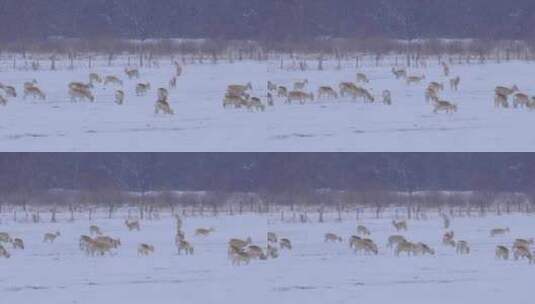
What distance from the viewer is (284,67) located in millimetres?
13820

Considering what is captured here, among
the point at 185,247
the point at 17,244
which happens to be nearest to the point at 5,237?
the point at 17,244

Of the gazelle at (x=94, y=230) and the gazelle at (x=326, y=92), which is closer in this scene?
the gazelle at (x=326, y=92)

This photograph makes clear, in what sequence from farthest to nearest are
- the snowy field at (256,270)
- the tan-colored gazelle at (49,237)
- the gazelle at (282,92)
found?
the tan-colored gazelle at (49,237), the gazelle at (282,92), the snowy field at (256,270)

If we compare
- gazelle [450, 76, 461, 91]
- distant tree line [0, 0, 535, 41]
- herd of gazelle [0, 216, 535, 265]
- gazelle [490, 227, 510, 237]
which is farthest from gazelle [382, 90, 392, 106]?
gazelle [490, 227, 510, 237]

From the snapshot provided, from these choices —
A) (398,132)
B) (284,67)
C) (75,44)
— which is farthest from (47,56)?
(398,132)

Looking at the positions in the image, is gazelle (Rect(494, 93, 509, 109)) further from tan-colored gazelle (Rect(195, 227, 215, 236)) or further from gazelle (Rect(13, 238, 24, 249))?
gazelle (Rect(13, 238, 24, 249))

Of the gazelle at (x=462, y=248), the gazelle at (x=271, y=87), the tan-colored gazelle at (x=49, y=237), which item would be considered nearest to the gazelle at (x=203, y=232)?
the tan-colored gazelle at (x=49, y=237)

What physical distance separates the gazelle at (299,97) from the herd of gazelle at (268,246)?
0.82 metres

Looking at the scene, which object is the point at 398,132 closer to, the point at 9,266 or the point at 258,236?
the point at 258,236

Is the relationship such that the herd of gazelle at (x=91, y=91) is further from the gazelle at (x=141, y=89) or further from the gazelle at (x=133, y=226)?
the gazelle at (x=133, y=226)

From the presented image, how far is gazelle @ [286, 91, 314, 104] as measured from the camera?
1330 cm

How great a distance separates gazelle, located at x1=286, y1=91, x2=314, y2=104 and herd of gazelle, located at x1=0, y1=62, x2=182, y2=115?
2.35 ft

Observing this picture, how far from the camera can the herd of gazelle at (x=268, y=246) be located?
1334 centimetres

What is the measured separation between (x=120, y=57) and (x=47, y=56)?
46 cm
